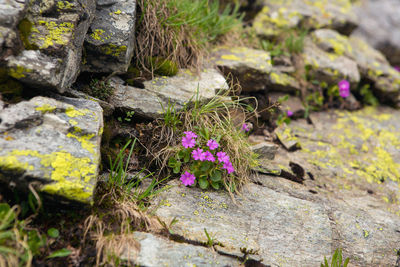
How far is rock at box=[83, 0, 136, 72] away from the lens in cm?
384

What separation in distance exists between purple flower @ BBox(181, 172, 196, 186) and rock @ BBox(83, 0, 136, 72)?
156 cm

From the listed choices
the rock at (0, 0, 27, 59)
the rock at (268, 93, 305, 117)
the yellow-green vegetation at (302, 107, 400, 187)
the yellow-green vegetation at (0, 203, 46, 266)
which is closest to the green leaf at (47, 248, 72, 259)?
the yellow-green vegetation at (0, 203, 46, 266)

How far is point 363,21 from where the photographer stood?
8.81m

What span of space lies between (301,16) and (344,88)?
2004 millimetres

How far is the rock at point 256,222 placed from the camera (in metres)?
3.23

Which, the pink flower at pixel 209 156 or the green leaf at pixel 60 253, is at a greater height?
the pink flower at pixel 209 156

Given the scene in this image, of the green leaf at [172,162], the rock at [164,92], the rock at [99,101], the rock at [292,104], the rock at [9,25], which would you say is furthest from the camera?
the rock at [292,104]

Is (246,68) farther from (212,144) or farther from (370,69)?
(370,69)

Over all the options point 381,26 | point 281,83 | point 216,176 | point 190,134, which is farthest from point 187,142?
point 381,26

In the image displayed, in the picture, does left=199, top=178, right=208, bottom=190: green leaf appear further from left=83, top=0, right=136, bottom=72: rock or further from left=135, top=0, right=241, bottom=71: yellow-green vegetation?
left=135, top=0, right=241, bottom=71: yellow-green vegetation

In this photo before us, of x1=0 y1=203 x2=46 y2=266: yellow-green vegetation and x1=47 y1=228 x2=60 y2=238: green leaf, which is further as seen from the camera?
x1=47 y1=228 x2=60 y2=238: green leaf

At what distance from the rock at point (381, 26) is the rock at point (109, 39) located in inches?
266

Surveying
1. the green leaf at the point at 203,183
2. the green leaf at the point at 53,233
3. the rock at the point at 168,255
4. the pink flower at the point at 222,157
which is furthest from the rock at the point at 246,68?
the green leaf at the point at 53,233

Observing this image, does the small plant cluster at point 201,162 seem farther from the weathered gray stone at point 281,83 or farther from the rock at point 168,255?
the weathered gray stone at point 281,83
